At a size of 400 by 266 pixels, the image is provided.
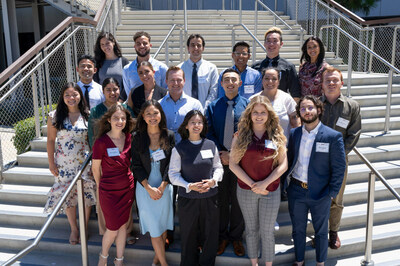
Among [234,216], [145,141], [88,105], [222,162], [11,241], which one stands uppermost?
[88,105]

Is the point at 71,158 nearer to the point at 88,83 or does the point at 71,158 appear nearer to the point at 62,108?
the point at 62,108

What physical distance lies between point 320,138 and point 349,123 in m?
0.57

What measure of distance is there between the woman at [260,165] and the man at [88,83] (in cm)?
174

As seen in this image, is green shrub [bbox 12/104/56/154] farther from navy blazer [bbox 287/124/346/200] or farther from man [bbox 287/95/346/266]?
navy blazer [bbox 287/124/346/200]

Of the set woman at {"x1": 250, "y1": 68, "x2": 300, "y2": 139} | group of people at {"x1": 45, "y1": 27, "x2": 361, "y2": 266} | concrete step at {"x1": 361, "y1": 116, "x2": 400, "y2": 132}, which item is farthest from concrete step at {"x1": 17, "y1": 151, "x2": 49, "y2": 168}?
concrete step at {"x1": 361, "y1": 116, "x2": 400, "y2": 132}

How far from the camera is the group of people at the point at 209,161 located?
3156mm

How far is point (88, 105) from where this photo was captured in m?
3.90

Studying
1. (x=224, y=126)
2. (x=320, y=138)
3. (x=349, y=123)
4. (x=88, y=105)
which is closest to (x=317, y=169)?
(x=320, y=138)

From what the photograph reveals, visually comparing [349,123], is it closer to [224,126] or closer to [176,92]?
[224,126]

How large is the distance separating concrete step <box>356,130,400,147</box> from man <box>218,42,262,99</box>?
7.90 feet

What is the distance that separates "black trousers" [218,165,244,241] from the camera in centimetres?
354

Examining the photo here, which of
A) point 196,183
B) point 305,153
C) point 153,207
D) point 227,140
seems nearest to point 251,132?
point 227,140

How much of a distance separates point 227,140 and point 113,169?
1137 millimetres

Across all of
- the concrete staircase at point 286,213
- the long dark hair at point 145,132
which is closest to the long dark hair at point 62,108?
the long dark hair at point 145,132
